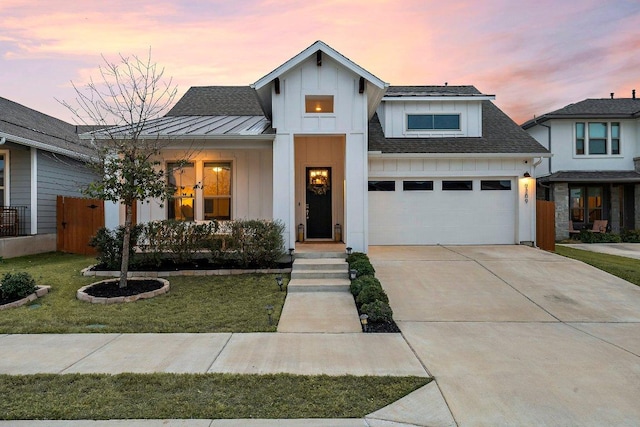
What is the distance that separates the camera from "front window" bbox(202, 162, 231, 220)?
419 inches

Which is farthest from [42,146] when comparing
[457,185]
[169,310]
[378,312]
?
[457,185]

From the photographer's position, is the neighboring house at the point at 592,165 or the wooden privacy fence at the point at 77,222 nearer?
the wooden privacy fence at the point at 77,222

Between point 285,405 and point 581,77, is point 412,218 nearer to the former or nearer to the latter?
point 285,405

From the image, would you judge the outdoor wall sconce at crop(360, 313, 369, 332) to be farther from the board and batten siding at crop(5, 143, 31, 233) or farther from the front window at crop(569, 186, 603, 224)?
the front window at crop(569, 186, 603, 224)

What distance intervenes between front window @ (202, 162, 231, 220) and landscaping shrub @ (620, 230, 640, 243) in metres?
16.9

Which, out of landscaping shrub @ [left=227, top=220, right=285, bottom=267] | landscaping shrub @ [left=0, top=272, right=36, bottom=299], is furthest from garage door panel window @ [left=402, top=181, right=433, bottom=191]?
landscaping shrub @ [left=0, top=272, right=36, bottom=299]

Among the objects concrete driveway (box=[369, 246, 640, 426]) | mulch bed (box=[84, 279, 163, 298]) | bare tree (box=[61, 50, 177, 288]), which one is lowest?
concrete driveway (box=[369, 246, 640, 426])

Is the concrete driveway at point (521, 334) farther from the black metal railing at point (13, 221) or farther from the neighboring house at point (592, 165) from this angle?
the black metal railing at point (13, 221)

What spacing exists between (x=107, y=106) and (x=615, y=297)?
12.1 metres

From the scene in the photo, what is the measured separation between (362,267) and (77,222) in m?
10.8

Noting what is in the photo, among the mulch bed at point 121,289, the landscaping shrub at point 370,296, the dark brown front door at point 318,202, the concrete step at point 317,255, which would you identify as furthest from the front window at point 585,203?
the mulch bed at point 121,289

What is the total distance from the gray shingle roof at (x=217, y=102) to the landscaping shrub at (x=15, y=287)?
9258mm

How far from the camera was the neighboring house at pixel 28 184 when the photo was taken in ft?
37.8

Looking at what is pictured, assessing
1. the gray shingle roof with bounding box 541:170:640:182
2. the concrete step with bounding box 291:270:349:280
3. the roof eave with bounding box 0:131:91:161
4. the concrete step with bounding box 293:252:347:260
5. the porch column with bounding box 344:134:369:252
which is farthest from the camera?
the gray shingle roof with bounding box 541:170:640:182
